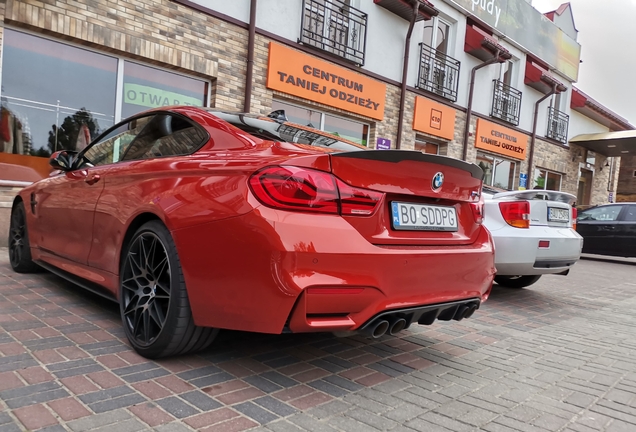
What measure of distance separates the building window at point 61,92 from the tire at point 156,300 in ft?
16.0

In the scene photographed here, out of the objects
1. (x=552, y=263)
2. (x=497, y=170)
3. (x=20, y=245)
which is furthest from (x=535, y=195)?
(x=497, y=170)

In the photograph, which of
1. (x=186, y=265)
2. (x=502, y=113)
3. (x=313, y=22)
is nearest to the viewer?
(x=186, y=265)

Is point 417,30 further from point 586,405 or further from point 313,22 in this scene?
point 586,405

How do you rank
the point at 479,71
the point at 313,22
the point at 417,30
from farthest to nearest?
1. the point at 479,71
2. the point at 417,30
3. the point at 313,22

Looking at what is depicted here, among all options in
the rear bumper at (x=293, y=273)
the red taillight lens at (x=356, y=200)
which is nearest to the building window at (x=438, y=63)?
the red taillight lens at (x=356, y=200)

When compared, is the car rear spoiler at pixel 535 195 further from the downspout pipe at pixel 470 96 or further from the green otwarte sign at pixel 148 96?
→ the downspout pipe at pixel 470 96

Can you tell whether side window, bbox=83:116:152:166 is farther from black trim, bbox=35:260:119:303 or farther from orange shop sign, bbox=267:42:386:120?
orange shop sign, bbox=267:42:386:120

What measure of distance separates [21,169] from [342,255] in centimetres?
606

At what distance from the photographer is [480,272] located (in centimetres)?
283

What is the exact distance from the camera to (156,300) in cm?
257

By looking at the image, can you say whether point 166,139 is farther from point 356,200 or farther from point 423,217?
point 423,217

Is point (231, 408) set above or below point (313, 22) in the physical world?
below

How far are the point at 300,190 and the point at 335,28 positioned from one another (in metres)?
8.60

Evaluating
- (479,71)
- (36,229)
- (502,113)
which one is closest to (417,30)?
(479,71)
